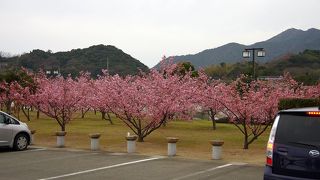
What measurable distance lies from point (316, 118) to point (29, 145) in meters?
14.1

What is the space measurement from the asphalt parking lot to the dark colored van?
14.5 feet

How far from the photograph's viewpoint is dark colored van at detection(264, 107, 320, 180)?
5871mm

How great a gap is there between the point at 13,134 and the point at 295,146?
12490 mm

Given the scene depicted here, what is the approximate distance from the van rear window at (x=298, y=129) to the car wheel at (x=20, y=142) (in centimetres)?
1233

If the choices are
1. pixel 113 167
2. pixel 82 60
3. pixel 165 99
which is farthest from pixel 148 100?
pixel 82 60

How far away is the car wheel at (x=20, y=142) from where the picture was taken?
1642 centimetres

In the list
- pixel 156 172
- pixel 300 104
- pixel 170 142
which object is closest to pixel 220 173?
pixel 156 172

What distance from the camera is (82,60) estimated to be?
89625 millimetres

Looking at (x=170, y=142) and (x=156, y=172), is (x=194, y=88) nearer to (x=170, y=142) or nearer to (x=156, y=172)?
(x=170, y=142)

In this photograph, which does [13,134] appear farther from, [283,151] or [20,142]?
[283,151]

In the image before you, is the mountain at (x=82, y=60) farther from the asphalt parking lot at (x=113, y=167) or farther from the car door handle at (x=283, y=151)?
the car door handle at (x=283, y=151)

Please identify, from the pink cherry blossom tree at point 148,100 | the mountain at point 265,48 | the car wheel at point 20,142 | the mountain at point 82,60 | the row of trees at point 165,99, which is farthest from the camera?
the mountain at point 265,48

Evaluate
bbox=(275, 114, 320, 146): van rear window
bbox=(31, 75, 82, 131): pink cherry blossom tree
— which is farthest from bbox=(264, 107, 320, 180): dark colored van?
bbox=(31, 75, 82, 131): pink cherry blossom tree

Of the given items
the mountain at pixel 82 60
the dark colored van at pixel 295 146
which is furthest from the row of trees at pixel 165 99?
the mountain at pixel 82 60
